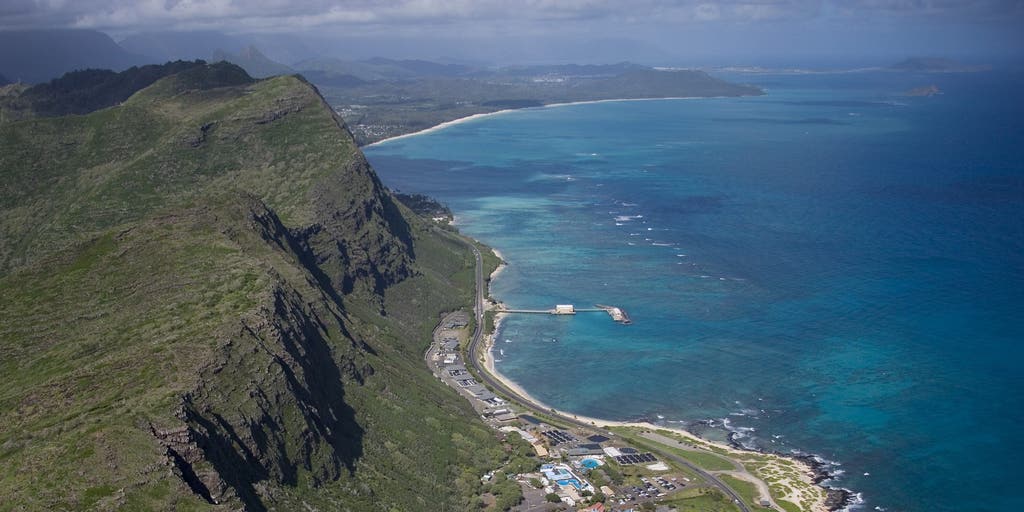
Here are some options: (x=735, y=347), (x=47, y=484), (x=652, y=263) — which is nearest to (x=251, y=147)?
(x=652, y=263)

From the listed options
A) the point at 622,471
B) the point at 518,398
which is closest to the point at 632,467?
the point at 622,471

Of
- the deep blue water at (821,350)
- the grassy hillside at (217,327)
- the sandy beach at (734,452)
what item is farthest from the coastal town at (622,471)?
the deep blue water at (821,350)

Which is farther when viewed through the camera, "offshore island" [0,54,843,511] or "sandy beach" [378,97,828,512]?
"sandy beach" [378,97,828,512]

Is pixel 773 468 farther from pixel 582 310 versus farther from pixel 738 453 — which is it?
pixel 582 310

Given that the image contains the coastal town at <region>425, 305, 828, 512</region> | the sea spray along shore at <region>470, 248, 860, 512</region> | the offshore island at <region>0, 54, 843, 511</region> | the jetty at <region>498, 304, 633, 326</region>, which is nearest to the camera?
the offshore island at <region>0, 54, 843, 511</region>

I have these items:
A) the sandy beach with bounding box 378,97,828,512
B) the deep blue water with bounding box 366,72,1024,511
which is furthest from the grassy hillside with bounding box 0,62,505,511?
the deep blue water with bounding box 366,72,1024,511

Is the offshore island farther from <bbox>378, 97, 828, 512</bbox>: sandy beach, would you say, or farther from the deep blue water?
the deep blue water
